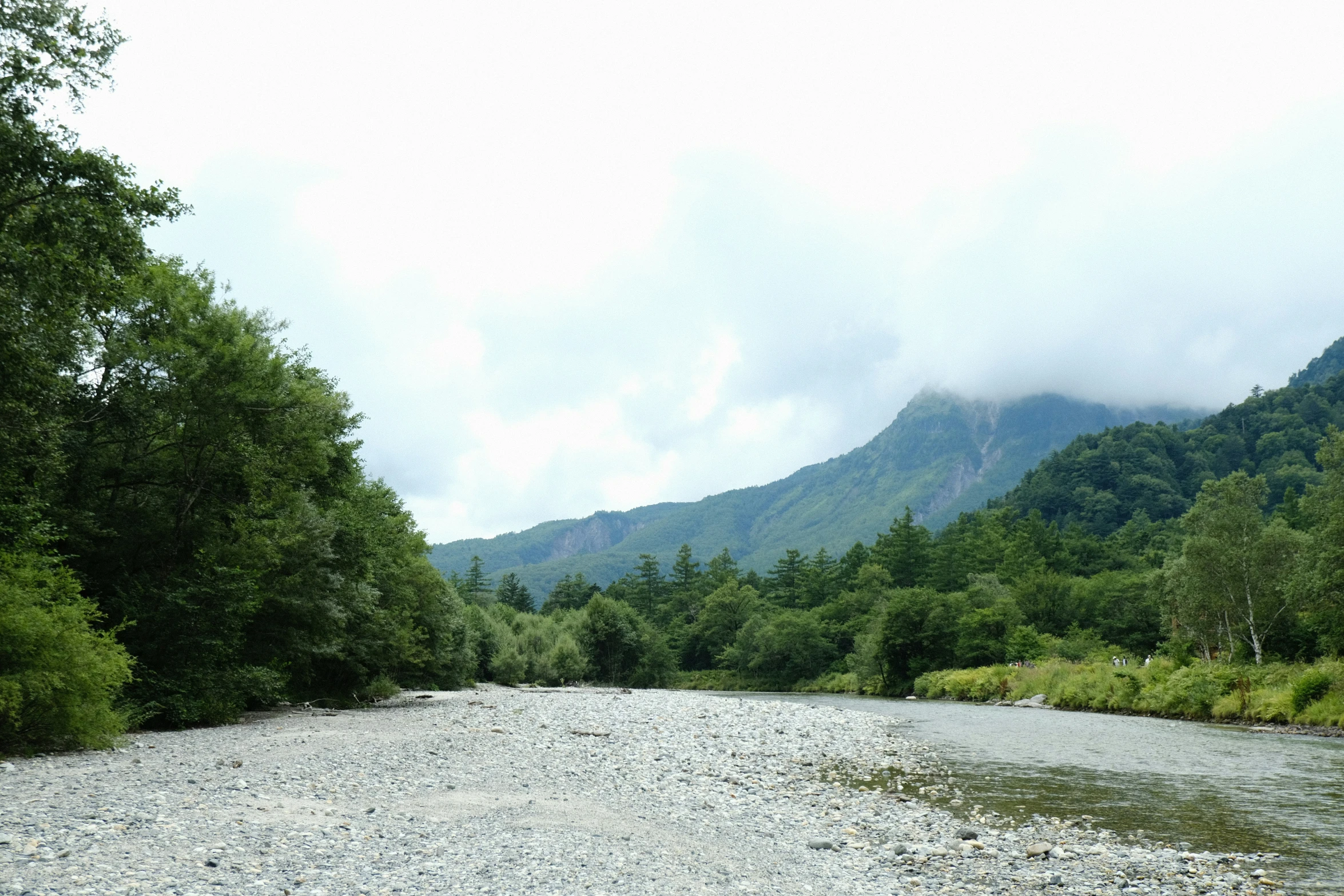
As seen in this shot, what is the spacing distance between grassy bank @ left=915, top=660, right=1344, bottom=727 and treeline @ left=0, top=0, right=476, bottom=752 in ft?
125

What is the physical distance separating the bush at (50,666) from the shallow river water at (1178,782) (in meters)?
17.6

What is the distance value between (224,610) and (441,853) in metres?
17.6

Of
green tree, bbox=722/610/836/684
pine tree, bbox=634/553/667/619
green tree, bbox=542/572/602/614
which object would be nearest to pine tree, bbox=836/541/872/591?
green tree, bbox=722/610/836/684

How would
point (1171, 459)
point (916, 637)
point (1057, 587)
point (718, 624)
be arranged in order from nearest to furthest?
point (916, 637) < point (1057, 587) < point (718, 624) < point (1171, 459)

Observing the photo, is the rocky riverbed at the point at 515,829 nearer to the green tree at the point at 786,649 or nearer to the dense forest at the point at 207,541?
the dense forest at the point at 207,541

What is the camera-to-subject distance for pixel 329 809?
37.5 feet

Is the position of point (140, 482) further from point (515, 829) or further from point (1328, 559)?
point (1328, 559)

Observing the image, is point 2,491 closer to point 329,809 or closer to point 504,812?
point 329,809

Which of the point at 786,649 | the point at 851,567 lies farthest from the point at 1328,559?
the point at 851,567

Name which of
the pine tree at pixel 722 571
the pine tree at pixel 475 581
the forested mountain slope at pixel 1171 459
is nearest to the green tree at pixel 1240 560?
the pine tree at pixel 722 571

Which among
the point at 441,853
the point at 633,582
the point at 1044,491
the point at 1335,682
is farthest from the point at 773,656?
the point at 441,853

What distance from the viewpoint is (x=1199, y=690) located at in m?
36.5

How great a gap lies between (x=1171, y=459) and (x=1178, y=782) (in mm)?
175645

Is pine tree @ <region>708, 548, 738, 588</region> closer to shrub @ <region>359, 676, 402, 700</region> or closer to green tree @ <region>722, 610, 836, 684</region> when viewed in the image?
green tree @ <region>722, 610, 836, 684</region>
